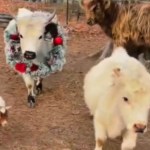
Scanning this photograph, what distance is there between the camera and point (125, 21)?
787cm

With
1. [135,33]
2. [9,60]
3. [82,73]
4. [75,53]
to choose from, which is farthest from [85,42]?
[9,60]

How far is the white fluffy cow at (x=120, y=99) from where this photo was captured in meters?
4.80

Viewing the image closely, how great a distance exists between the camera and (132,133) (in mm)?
5164

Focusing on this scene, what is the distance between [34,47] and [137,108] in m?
2.33

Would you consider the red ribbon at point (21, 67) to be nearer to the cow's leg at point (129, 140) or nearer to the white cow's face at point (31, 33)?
the white cow's face at point (31, 33)

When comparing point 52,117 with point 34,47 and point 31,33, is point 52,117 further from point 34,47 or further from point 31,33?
point 31,33

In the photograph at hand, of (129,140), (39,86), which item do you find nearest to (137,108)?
(129,140)

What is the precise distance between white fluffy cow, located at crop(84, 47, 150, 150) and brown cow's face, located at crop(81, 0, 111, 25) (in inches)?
84.1

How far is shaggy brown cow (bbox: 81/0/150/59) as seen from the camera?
7.75 meters

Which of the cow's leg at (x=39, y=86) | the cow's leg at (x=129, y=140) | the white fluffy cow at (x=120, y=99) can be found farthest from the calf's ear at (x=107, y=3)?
the cow's leg at (x=129, y=140)

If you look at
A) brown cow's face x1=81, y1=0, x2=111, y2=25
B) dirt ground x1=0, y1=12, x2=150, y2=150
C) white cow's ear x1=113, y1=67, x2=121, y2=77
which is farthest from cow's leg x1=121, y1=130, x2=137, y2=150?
brown cow's face x1=81, y1=0, x2=111, y2=25

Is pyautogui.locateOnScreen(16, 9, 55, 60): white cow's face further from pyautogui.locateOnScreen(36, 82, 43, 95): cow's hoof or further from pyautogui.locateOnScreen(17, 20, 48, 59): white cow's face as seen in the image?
pyautogui.locateOnScreen(36, 82, 43, 95): cow's hoof

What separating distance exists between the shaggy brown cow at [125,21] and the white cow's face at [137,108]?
3.00 m

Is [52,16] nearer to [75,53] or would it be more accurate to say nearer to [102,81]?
[102,81]
